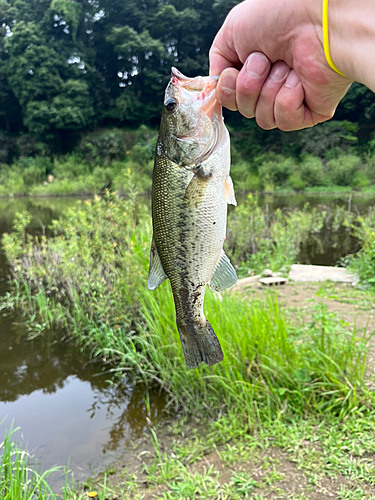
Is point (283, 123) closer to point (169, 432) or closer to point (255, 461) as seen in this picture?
point (255, 461)

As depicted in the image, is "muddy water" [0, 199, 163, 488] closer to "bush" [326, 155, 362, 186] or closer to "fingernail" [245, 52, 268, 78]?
"fingernail" [245, 52, 268, 78]

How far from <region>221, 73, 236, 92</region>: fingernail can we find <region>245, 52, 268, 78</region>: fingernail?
54 mm

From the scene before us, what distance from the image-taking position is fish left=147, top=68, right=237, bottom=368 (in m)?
1.14

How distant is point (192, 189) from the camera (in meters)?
1.13

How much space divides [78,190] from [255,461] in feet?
80.7

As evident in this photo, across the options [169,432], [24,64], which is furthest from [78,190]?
[169,432]

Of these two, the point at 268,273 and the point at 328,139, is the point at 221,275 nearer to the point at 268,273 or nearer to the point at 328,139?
the point at 268,273

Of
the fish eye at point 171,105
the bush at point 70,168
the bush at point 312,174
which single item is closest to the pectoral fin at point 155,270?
the fish eye at point 171,105

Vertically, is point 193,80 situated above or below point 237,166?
above

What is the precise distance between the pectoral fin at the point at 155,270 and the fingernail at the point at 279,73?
28.3 inches

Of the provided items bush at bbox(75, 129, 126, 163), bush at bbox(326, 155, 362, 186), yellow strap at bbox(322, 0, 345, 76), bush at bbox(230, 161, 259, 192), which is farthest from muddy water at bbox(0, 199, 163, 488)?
bush at bbox(75, 129, 126, 163)

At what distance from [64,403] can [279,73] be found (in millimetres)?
4007

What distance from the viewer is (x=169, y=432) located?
10.9 ft

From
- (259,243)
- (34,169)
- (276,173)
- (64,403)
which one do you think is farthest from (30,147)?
(64,403)
